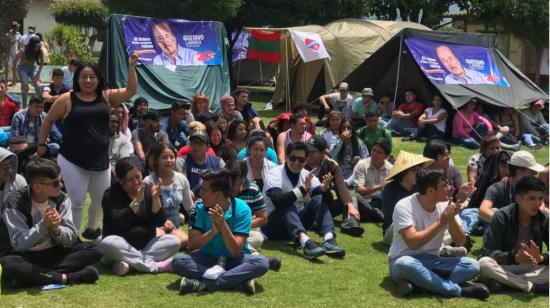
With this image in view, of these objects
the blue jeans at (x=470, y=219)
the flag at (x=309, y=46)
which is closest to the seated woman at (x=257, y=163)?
the blue jeans at (x=470, y=219)

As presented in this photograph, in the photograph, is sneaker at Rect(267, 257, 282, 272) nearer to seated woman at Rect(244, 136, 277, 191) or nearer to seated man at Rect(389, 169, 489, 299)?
seated man at Rect(389, 169, 489, 299)

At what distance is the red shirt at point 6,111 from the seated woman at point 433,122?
7.46 meters

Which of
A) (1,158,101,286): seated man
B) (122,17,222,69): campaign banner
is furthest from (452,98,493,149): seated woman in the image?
(1,158,101,286): seated man

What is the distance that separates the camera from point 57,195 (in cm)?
538

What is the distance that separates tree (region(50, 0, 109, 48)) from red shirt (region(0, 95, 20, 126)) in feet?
80.8

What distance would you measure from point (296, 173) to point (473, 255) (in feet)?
5.81

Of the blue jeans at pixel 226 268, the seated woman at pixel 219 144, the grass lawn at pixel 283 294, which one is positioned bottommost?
the grass lawn at pixel 283 294

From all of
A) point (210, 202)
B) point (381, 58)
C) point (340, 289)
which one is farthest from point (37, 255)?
point (381, 58)

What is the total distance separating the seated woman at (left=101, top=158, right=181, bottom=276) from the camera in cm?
579

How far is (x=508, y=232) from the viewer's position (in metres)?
5.53

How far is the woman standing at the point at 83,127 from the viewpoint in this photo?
19.9 feet

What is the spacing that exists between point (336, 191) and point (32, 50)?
9570 mm

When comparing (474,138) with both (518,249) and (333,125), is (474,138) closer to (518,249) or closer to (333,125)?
(333,125)

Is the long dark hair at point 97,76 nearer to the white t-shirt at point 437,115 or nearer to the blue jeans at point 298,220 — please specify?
the blue jeans at point 298,220
